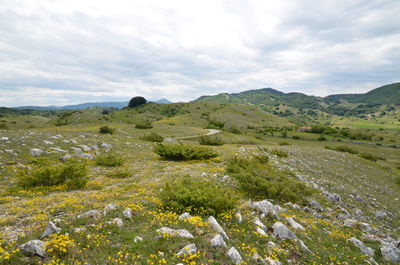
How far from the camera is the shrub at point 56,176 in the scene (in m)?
10.2

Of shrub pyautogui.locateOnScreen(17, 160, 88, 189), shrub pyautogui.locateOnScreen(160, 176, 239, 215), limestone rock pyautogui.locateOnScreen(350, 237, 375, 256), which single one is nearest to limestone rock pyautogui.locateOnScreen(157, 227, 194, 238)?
shrub pyautogui.locateOnScreen(160, 176, 239, 215)

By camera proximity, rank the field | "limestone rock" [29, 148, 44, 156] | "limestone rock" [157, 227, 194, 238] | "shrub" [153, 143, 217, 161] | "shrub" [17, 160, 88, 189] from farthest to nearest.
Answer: "shrub" [153, 143, 217, 161] < "limestone rock" [29, 148, 44, 156] < "shrub" [17, 160, 88, 189] < "limestone rock" [157, 227, 194, 238] < the field

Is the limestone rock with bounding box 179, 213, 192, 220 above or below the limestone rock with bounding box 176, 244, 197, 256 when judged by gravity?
below

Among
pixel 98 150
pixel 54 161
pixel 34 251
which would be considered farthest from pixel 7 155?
pixel 34 251

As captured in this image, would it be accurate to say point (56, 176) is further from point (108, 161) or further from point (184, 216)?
point (184, 216)

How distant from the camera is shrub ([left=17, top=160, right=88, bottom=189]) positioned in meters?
10.2

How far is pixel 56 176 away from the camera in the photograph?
10648mm

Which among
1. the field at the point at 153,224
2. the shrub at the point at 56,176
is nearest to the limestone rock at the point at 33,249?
the field at the point at 153,224

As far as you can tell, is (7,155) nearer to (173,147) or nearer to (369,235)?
(173,147)

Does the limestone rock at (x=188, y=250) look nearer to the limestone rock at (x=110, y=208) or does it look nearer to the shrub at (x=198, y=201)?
the shrub at (x=198, y=201)

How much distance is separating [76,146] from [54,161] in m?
4.32

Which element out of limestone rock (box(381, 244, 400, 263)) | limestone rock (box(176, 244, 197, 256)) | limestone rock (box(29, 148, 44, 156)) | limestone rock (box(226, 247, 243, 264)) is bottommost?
limestone rock (box(381, 244, 400, 263))

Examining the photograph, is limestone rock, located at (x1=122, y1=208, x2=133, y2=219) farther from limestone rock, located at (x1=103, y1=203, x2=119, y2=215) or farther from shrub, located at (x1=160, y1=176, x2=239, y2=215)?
shrub, located at (x1=160, y1=176, x2=239, y2=215)

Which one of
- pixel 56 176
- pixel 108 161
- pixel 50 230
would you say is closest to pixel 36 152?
pixel 108 161
